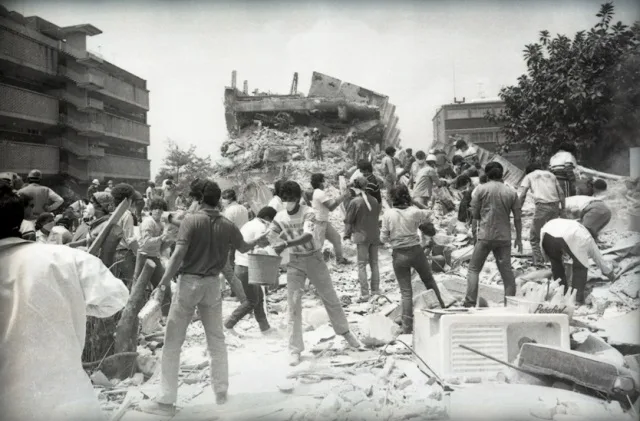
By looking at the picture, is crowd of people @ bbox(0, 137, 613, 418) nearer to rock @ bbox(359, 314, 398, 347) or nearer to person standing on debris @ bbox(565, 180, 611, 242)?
person standing on debris @ bbox(565, 180, 611, 242)

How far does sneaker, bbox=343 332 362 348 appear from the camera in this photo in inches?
208

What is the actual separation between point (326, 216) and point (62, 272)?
5106 mm

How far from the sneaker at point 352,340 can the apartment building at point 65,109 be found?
38.8 feet

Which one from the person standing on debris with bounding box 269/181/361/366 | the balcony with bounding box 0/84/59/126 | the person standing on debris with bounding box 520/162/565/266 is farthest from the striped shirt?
the balcony with bounding box 0/84/59/126

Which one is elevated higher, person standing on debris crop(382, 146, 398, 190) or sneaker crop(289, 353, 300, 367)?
person standing on debris crop(382, 146, 398, 190)

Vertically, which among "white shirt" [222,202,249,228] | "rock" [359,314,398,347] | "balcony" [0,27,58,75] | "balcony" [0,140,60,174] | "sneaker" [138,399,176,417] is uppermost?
"balcony" [0,27,58,75]

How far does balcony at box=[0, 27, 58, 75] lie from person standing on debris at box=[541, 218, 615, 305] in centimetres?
1635

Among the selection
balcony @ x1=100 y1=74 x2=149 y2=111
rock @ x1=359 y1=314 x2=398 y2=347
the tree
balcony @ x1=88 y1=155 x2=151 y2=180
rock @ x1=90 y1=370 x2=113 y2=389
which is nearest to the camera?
rock @ x1=90 y1=370 x2=113 y2=389

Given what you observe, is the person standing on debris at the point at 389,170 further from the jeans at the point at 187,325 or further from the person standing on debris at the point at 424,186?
the jeans at the point at 187,325

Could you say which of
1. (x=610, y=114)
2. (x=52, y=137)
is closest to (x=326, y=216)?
(x=610, y=114)

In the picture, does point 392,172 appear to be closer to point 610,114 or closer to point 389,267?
point 389,267

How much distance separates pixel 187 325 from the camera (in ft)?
13.1

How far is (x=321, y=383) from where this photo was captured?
14.8 ft

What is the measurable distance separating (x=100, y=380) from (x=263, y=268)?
1.81 m
